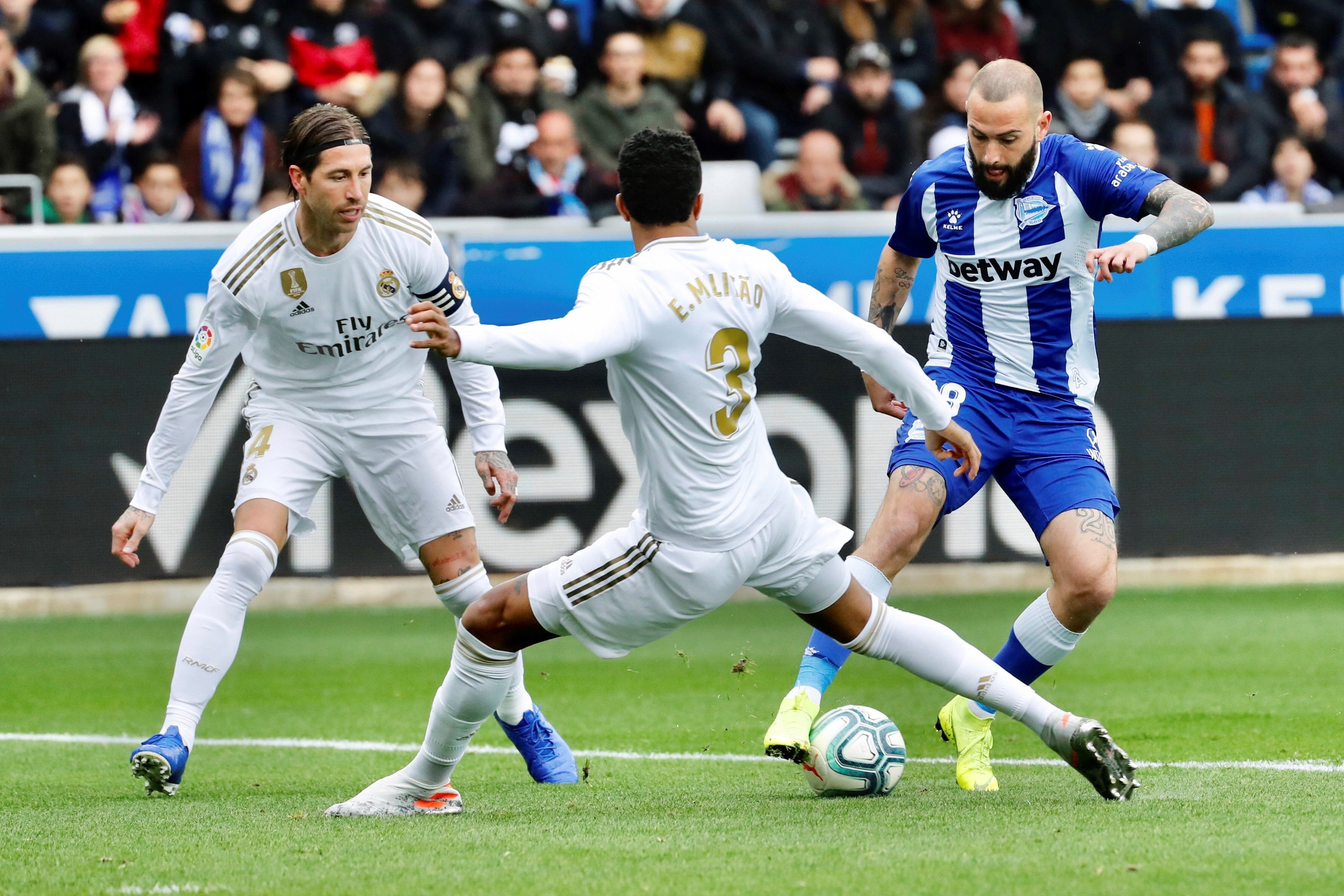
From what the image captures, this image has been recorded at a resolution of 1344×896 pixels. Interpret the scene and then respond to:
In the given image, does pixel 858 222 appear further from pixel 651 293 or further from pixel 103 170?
pixel 651 293

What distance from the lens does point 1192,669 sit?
857 cm

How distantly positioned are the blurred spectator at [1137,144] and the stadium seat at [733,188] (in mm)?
2938

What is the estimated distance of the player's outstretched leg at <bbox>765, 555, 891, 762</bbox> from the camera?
537cm

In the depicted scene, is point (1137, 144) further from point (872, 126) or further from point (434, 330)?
point (434, 330)

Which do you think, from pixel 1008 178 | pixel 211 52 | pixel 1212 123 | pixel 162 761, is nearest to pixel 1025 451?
pixel 1008 178

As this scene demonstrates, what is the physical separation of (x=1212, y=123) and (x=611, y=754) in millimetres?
9642

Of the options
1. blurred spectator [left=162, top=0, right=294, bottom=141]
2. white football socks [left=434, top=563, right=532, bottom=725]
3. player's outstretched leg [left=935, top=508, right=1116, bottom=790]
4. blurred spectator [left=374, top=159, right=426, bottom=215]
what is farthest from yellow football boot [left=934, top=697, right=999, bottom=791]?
blurred spectator [left=162, top=0, right=294, bottom=141]

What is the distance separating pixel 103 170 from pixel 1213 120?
8.52 m

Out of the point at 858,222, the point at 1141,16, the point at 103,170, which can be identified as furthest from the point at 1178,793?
the point at 1141,16

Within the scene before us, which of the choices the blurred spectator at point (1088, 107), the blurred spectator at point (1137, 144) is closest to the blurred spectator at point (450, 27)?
the blurred spectator at point (1088, 107)

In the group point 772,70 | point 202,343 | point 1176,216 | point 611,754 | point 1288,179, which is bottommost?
point 611,754

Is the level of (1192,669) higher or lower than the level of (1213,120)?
lower

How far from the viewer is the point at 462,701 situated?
16.8ft

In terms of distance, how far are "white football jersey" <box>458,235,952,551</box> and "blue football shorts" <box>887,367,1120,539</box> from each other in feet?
3.57
